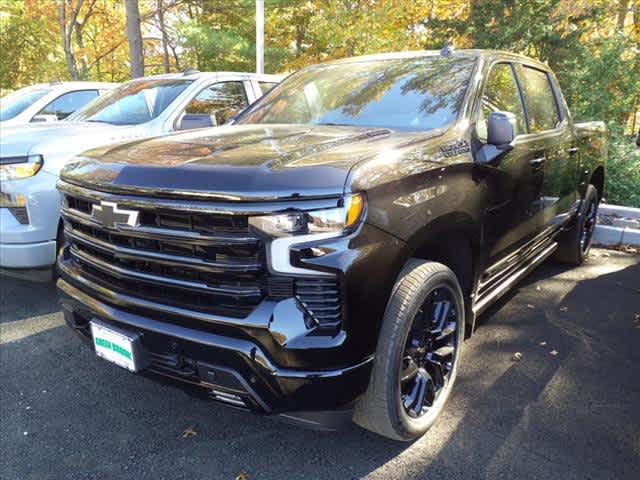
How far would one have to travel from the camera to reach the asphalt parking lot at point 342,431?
7.23ft

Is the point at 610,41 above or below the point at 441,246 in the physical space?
above

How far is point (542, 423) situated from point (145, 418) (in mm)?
2027

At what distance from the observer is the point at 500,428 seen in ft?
8.07

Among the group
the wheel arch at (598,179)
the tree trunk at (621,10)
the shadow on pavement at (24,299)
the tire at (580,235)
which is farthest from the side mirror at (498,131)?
the tree trunk at (621,10)

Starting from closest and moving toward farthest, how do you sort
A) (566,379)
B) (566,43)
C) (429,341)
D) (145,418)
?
(429,341) < (145,418) < (566,379) < (566,43)

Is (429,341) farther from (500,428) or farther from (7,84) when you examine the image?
(7,84)

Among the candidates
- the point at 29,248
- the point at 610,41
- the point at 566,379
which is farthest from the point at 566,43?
the point at 29,248

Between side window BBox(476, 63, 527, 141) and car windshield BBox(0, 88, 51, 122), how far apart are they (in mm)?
6509

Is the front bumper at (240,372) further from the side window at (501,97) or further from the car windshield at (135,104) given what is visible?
the car windshield at (135,104)

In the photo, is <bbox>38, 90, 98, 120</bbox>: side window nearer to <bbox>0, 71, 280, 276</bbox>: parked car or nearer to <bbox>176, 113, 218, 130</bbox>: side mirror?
<bbox>0, 71, 280, 276</bbox>: parked car

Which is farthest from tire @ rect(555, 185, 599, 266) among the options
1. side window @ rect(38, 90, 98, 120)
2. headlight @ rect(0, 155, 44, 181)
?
side window @ rect(38, 90, 98, 120)

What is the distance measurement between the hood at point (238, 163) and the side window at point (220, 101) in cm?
256

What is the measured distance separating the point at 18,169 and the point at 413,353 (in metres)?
3.01

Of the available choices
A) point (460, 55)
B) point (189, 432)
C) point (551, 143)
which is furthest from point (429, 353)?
point (551, 143)
